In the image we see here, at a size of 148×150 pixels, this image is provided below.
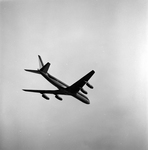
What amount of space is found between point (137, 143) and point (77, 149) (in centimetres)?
2326

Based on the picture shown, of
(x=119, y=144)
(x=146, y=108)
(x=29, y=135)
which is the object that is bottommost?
(x=29, y=135)

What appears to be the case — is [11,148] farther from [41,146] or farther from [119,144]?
[119,144]

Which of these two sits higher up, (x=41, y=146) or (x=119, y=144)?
(x=119, y=144)

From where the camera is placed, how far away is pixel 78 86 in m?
24.5

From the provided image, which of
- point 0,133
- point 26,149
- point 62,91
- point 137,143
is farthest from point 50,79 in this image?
point 26,149

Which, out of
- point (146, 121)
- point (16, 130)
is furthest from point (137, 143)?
point (16, 130)

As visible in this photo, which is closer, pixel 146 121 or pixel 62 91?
pixel 62 91

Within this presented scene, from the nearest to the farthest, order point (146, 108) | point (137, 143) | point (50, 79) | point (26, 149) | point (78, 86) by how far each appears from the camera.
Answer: point (78, 86)
point (50, 79)
point (146, 108)
point (137, 143)
point (26, 149)

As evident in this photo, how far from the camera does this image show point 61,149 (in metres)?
59.2

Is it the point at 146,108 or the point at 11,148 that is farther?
the point at 11,148

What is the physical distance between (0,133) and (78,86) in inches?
875

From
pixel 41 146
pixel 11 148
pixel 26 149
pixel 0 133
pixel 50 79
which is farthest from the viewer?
pixel 41 146

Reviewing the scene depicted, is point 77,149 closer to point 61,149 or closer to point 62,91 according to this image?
point 61,149

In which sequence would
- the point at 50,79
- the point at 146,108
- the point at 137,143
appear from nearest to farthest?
the point at 50,79, the point at 146,108, the point at 137,143
